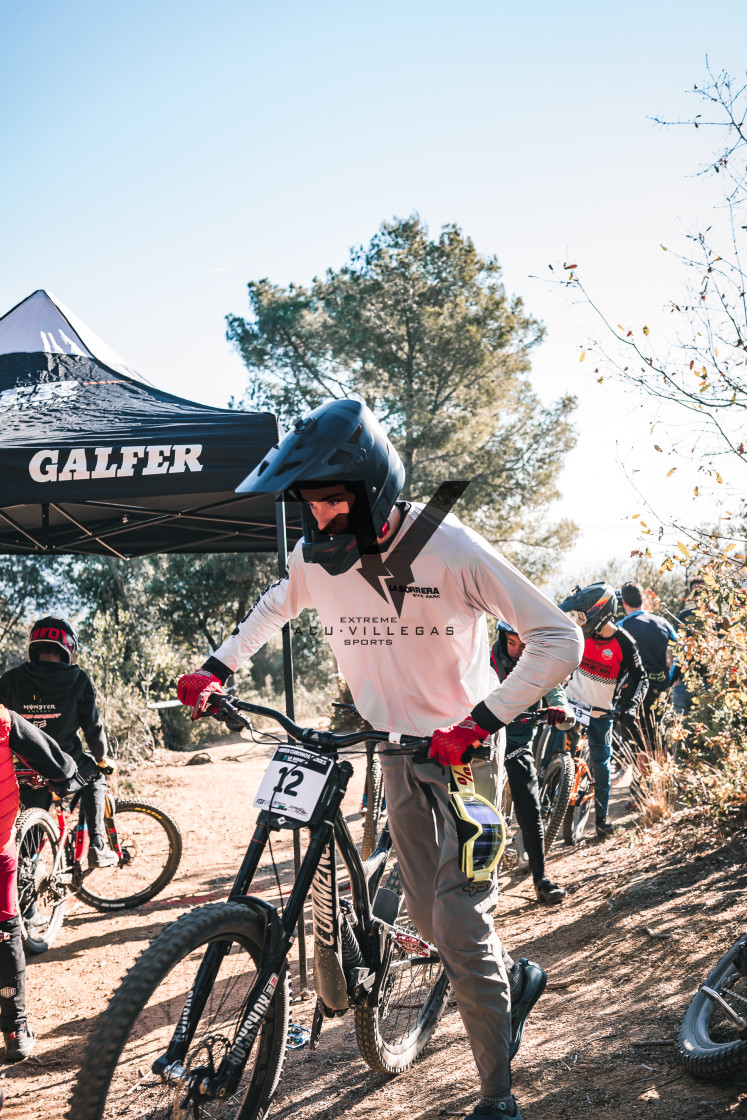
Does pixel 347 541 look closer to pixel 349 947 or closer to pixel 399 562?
pixel 399 562

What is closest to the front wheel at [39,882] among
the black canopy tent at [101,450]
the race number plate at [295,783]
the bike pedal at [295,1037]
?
the black canopy tent at [101,450]

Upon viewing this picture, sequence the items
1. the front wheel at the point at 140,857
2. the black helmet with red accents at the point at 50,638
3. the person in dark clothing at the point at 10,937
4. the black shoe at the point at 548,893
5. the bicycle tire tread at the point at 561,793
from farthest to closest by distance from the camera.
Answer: the bicycle tire tread at the point at 561,793
the front wheel at the point at 140,857
the black helmet with red accents at the point at 50,638
the black shoe at the point at 548,893
the person in dark clothing at the point at 10,937

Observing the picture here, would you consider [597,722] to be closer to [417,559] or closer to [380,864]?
[380,864]

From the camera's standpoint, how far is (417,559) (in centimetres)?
266

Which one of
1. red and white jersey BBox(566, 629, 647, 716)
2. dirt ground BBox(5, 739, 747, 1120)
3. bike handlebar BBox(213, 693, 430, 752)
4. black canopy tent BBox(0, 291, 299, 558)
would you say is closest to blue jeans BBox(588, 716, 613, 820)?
red and white jersey BBox(566, 629, 647, 716)

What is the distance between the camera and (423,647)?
2.70 metres

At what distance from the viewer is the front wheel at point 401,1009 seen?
2949 mm

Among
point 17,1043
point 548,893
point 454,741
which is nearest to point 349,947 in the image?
point 454,741

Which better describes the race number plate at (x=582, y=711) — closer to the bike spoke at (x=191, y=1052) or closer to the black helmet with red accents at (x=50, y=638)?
the black helmet with red accents at (x=50, y=638)

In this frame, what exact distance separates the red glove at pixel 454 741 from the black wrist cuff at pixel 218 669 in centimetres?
85

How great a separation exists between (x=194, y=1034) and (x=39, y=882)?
3.36 m

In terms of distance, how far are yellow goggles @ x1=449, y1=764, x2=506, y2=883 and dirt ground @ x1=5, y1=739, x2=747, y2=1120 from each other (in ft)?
3.15

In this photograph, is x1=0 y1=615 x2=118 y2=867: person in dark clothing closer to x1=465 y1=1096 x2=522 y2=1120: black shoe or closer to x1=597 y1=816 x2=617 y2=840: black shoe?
x1=597 y1=816 x2=617 y2=840: black shoe

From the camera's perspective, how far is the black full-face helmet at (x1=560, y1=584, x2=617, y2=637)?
251 inches
